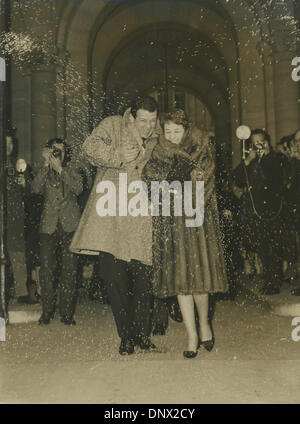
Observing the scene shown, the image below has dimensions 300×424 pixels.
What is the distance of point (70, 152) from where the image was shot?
8.73ft

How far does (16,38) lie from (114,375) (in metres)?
2.11

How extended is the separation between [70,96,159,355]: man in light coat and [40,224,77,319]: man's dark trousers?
24 centimetres

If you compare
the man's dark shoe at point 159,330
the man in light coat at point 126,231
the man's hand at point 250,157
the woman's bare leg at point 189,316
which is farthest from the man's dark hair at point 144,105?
the man's dark shoe at point 159,330

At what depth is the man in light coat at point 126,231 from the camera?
8.29 feet

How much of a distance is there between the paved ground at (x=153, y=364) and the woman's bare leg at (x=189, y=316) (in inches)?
2.4

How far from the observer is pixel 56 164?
2.76m

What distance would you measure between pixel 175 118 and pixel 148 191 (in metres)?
0.46

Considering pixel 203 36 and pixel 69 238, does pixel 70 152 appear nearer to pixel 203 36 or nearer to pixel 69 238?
pixel 69 238

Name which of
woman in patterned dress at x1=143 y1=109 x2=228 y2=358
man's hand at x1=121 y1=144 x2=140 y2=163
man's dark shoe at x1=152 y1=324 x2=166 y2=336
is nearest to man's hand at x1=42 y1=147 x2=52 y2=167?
man's hand at x1=121 y1=144 x2=140 y2=163

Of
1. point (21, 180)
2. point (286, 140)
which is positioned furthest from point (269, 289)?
point (21, 180)

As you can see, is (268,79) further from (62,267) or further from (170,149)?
(62,267)

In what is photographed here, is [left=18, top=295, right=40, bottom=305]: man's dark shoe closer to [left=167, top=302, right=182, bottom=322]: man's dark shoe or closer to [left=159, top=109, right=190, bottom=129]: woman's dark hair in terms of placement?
[left=167, top=302, right=182, bottom=322]: man's dark shoe
